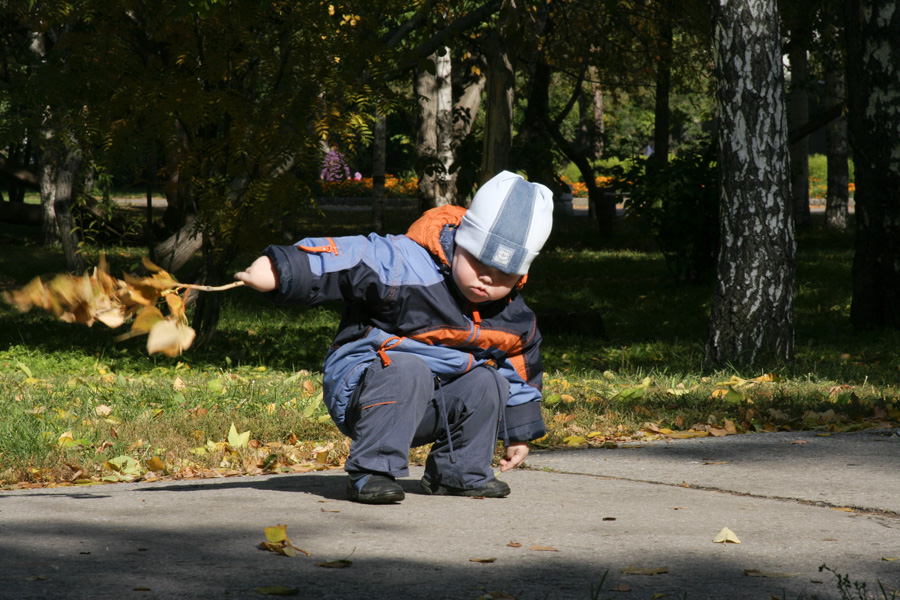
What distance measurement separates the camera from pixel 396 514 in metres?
3.00

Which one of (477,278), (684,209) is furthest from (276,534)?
(684,209)

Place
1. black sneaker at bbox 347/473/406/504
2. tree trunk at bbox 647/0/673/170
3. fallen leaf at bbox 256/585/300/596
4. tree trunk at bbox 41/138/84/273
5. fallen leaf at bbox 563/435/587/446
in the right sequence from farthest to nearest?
tree trunk at bbox 647/0/673/170 → tree trunk at bbox 41/138/84/273 → fallen leaf at bbox 563/435/587/446 → black sneaker at bbox 347/473/406/504 → fallen leaf at bbox 256/585/300/596

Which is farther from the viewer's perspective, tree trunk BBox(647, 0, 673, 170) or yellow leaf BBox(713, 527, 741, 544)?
tree trunk BBox(647, 0, 673, 170)

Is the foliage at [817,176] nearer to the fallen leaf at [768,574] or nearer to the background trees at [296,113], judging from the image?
the background trees at [296,113]

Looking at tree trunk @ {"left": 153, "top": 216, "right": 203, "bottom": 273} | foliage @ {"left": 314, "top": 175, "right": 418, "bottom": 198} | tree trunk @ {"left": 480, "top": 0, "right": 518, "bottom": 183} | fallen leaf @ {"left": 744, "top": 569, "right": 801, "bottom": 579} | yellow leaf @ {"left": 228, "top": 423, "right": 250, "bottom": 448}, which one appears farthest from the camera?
foliage @ {"left": 314, "top": 175, "right": 418, "bottom": 198}

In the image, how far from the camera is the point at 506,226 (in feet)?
9.85

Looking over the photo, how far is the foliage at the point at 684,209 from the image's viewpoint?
462 inches

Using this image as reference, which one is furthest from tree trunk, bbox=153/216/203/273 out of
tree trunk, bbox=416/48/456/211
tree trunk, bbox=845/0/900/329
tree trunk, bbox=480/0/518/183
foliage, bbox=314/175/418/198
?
foliage, bbox=314/175/418/198

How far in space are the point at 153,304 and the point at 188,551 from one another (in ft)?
2.63

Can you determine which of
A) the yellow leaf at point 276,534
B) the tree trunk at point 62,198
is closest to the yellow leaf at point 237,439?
the yellow leaf at point 276,534

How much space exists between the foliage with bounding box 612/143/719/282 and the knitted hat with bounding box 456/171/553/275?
29.4ft

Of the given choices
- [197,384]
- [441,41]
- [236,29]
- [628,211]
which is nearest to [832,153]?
[628,211]

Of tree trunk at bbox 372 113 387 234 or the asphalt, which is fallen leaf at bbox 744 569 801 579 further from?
tree trunk at bbox 372 113 387 234

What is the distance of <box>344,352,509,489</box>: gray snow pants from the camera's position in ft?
10.1
